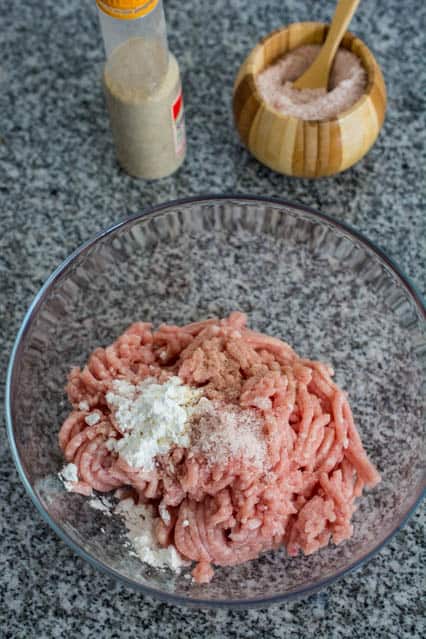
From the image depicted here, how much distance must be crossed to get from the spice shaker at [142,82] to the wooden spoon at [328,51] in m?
0.29

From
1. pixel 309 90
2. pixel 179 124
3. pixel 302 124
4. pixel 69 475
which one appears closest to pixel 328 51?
pixel 309 90

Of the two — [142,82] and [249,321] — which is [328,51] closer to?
[142,82]

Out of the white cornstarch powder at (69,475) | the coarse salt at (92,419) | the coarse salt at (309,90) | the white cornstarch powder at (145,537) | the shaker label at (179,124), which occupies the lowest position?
the white cornstarch powder at (145,537)

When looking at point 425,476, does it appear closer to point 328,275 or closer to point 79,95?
point 328,275

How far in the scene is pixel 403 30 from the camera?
2.11m

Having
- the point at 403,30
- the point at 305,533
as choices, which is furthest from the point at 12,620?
the point at 403,30

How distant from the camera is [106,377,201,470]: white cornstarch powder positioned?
1.43 m

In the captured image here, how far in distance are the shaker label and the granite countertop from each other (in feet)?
0.26

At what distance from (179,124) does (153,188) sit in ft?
0.59

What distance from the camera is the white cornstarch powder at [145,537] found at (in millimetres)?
1500

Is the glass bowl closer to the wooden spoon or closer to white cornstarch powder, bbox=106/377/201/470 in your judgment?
white cornstarch powder, bbox=106/377/201/470

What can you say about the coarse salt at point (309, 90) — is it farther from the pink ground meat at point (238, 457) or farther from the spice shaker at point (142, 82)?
the pink ground meat at point (238, 457)

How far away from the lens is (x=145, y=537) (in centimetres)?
152

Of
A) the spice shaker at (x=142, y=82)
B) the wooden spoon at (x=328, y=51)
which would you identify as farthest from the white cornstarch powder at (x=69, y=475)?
the wooden spoon at (x=328, y=51)
